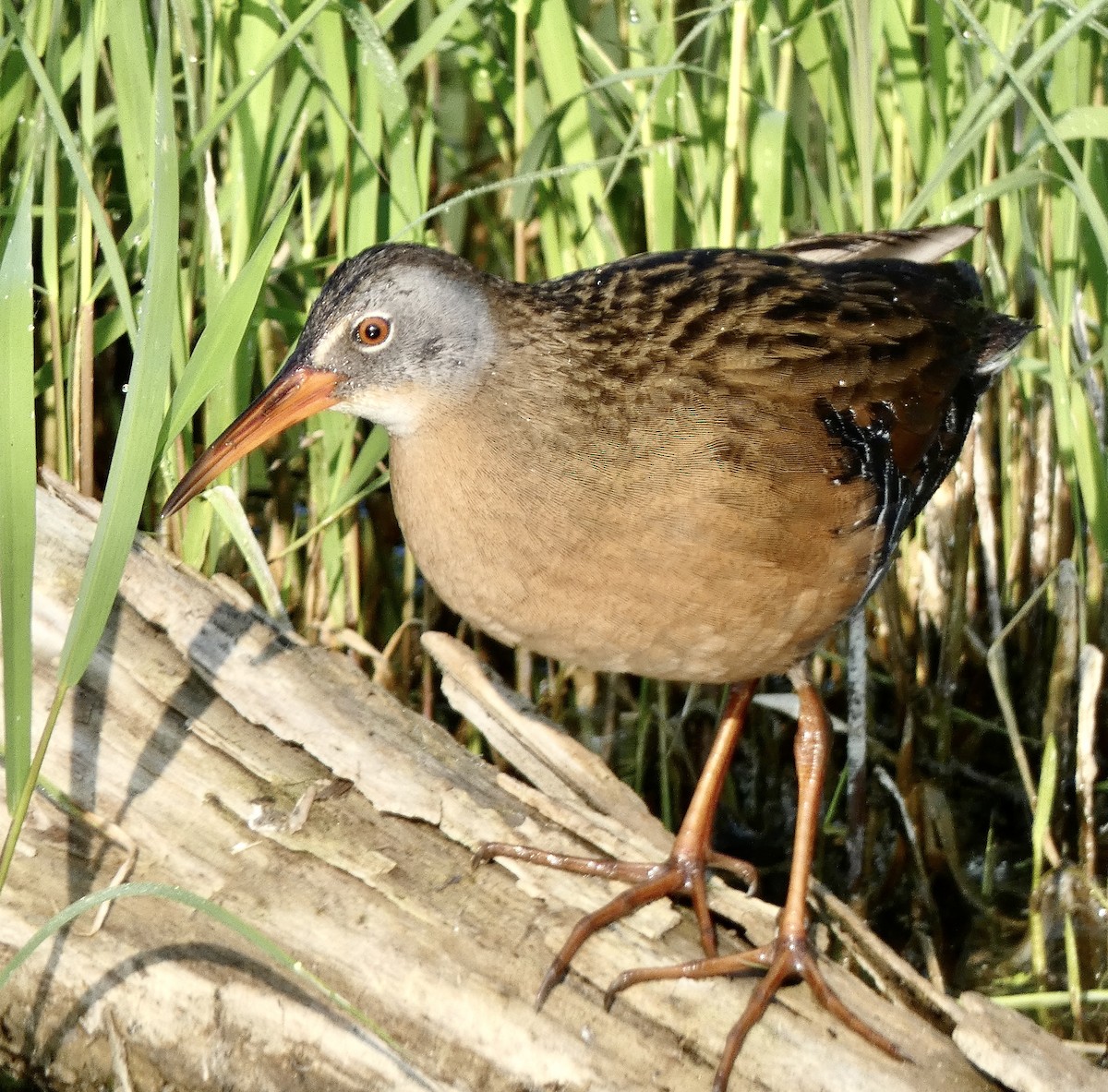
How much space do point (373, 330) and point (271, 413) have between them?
0.70ft

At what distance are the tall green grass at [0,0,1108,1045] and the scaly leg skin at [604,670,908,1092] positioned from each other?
0.56m

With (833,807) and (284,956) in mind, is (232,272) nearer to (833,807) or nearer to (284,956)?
(284,956)

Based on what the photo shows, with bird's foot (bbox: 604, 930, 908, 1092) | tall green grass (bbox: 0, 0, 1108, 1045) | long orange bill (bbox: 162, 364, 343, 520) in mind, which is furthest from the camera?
tall green grass (bbox: 0, 0, 1108, 1045)

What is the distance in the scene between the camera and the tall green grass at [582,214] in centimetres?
279

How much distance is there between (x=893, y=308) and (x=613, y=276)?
563mm

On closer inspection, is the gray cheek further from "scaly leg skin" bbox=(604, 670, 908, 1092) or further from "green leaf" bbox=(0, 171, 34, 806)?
"scaly leg skin" bbox=(604, 670, 908, 1092)

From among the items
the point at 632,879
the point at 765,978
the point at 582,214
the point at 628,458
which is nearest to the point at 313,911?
the point at 632,879

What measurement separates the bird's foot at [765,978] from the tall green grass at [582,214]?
28.8 inches

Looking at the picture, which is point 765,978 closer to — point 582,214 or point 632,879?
point 632,879

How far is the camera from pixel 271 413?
2.52 meters

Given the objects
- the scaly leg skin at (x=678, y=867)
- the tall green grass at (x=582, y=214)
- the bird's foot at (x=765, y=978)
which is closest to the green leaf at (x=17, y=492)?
the tall green grass at (x=582, y=214)

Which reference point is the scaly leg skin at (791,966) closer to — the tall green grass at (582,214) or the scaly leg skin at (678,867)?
the scaly leg skin at (678,867)

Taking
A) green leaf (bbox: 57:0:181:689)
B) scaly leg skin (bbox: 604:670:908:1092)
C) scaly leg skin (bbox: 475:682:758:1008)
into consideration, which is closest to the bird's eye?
green leaf (bbox: 57:0:181:689)

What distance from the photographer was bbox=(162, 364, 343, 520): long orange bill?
2.50m
